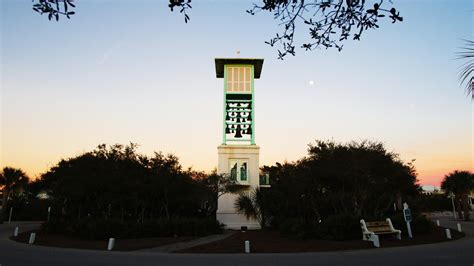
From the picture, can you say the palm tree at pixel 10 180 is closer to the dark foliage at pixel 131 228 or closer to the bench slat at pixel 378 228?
the dark foliage at pixel 131 228

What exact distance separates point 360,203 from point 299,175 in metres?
4.15

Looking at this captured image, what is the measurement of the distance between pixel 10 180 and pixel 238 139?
29.6 meters

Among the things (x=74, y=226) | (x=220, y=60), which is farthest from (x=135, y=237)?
(x=220, y=60)

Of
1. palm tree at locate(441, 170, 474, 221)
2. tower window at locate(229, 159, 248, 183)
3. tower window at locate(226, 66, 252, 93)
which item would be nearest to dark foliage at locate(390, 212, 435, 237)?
tower window at locate(229, 159, 248, 183)

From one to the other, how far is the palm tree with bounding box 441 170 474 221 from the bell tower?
24071 millimetres

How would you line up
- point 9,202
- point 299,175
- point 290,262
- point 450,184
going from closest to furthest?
point 290,262, point 299,175, point 450,184, point 9,202

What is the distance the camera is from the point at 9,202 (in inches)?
1841

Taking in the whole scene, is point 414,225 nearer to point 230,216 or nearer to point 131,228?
point 230,216

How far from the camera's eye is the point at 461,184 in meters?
38.6

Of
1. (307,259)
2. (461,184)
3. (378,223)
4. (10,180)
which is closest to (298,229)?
(378,223)

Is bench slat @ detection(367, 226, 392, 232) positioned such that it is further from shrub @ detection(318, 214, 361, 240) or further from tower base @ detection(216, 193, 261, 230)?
tower base @ detection(216, 193, 261, 230)

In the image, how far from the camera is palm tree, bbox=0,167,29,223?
41.6 metres

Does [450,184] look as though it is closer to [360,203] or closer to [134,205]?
[360,203]

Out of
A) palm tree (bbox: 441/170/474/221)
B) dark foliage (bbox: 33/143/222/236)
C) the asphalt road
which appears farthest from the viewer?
palm tree (bbox: 441/170/474/221)
